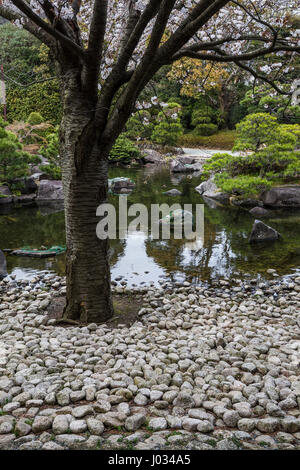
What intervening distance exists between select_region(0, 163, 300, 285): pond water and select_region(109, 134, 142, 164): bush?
8973 millimetres

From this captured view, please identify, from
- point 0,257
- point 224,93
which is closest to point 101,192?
point 0,257

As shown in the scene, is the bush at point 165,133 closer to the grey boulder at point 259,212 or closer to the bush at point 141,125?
the bush at point 141,125

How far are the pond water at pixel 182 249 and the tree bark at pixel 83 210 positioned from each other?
183cm

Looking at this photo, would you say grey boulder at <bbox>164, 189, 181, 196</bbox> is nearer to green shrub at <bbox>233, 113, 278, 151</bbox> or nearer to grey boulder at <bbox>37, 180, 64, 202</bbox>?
green shrub at <bbox>233, 113, 278, 151</bbox>

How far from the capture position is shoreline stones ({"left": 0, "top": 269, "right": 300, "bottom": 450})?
1.75 m

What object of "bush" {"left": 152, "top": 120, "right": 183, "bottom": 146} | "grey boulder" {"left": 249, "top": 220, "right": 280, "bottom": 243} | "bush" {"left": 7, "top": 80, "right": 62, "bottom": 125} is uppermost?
"bush" {"left": 7, "top": 80, "right": 62, "bottom": 125}

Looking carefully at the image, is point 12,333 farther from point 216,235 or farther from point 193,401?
point 216,235

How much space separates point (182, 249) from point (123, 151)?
1297 cm

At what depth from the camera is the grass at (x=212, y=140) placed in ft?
74.9

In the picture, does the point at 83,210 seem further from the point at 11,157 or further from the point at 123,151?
the point at 123,151

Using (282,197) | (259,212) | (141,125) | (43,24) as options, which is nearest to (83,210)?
(43,24)

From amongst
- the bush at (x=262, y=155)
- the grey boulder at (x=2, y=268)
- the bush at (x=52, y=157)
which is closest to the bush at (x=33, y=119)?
the bush at (x=52, y=157)

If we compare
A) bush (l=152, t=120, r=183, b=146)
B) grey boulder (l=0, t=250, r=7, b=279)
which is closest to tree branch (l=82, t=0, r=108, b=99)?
grey boulder (l=0, t=250, r=7, b=279)

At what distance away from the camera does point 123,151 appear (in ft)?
61.6
